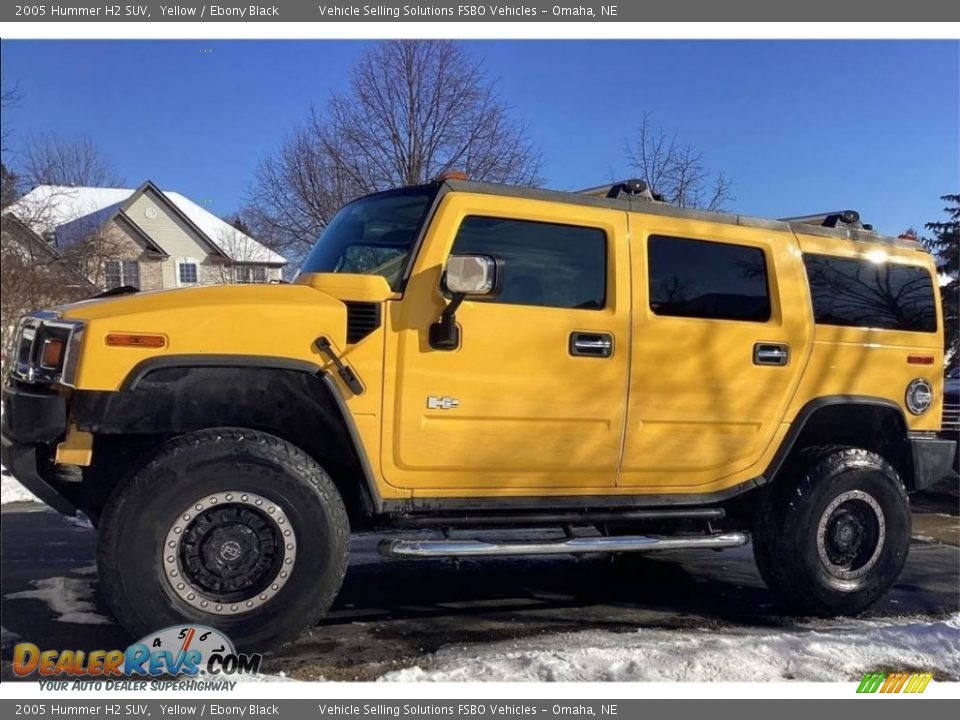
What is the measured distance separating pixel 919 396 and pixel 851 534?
1017 millimetres

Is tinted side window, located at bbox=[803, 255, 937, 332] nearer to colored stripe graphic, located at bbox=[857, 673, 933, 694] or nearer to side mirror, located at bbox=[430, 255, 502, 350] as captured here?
colored stripe graphic, located at bbox=[857, 673, 933, 694]

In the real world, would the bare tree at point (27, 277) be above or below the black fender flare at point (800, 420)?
above

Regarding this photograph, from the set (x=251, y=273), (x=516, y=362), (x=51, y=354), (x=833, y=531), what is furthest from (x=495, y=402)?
(x=833, y=531)

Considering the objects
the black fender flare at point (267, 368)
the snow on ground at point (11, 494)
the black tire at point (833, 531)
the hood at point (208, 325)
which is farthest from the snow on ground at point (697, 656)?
the snow on ground at point (11, 494)

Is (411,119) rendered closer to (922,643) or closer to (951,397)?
(922,643)

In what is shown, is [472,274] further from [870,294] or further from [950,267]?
[950,267]

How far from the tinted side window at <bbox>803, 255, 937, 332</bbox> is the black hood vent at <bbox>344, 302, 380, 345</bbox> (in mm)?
2717

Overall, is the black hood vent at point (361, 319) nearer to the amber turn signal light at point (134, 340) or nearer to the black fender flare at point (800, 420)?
the amber turn signal light at point (134, 340)

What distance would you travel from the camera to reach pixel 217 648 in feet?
10.5

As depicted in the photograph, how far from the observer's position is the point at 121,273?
17.6 feet

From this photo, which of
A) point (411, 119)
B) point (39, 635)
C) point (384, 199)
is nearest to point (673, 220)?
point (384, 199)

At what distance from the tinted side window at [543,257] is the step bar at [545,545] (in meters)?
1.25

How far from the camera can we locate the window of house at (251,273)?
16.0 feet

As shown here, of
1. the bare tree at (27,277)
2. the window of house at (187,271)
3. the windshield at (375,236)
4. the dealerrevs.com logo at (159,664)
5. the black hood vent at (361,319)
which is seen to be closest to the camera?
the dealerrevs.com logo at (159,664)
